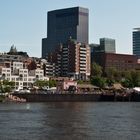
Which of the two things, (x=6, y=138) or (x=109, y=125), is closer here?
(x=6, y=138)

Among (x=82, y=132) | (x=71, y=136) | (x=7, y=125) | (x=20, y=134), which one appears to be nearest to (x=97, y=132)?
(x=82, y=132)

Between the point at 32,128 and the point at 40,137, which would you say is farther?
the point at 32,128

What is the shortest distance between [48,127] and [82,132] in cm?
820

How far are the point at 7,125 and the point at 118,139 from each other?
23300 millimetres

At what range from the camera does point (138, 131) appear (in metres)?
73.0

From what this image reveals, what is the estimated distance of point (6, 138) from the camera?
210ft

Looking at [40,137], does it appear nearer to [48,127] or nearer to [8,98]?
[48,127]

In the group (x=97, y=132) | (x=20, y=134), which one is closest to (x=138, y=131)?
(x=97, y=132)

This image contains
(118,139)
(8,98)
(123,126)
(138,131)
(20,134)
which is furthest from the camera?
(8,98)

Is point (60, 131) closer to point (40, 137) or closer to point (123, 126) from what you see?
point (40, 137)

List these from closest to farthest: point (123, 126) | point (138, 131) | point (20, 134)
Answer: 1. point (20, 134)
2. point (138, 131)
3. point (123, 126)

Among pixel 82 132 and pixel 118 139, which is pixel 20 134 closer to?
pixel 82 132

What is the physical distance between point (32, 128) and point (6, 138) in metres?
12.3

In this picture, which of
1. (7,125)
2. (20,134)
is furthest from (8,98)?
(20,134)
